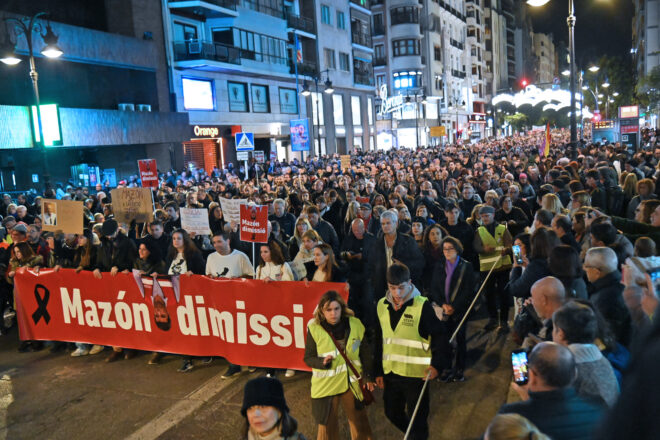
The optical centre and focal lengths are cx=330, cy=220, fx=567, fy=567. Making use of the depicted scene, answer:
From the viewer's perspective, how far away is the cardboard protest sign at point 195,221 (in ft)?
30.6

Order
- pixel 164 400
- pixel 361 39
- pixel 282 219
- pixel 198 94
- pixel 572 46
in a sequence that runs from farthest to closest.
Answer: pixel 361 39
pixel 198 94
pixel 572 46
pixel 282 219
pixel 164 400

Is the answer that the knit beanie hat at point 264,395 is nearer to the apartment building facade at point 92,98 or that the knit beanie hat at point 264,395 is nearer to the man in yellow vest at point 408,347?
the man in yellow vest at point 408,347

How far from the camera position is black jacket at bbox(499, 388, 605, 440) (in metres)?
2.78

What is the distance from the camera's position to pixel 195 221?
30.9 feet

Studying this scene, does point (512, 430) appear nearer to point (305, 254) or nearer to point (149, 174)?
point (305, 254)

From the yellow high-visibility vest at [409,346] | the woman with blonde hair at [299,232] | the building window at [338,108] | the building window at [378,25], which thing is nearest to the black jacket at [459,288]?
the yellow high-visibility vest at [409,346]

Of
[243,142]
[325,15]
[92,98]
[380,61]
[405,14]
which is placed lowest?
[243,142]

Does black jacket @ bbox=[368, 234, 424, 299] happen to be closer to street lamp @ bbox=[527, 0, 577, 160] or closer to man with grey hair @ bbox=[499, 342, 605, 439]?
man with grey hair @ bbox=[499, 342, 605, 439]

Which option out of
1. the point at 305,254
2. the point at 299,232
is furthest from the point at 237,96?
the point at 305,254

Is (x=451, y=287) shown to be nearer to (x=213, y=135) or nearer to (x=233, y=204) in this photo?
(x=233, y=204)

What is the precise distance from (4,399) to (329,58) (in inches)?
1940

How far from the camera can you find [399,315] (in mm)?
4688

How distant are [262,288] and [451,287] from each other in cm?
226

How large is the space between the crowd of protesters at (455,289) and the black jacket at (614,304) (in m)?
0.01
